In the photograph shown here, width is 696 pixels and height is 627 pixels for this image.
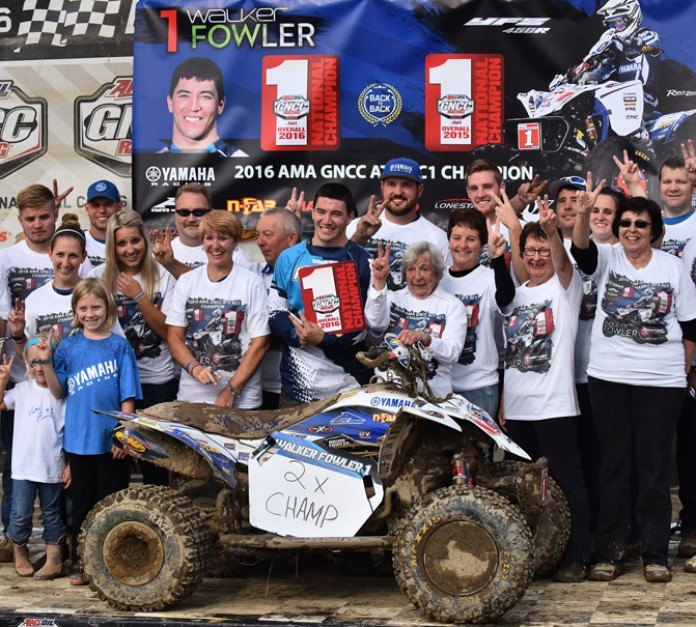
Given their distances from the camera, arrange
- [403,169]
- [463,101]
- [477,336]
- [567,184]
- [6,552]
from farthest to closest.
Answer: [463,101]
[567,184]
[403,169]
[6,552]
[477,336]

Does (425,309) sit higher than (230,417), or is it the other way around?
(425,309)

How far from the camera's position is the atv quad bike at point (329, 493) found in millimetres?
6184

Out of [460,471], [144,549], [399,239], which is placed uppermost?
[399,239]

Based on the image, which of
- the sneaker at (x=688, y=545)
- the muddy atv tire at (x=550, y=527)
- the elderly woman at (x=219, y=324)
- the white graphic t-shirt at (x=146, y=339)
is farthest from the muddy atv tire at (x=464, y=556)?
the white graphic t-shirt at (x=146, y=339)

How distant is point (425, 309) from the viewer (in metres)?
7.36

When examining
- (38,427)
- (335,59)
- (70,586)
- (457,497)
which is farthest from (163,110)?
(457,497)

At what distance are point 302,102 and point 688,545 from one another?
3.98m

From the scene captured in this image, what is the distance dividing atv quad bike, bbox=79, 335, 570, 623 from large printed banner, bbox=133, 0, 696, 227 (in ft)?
9.13

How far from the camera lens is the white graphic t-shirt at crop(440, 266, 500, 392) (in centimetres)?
748

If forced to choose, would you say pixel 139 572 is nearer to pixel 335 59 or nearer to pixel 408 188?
pixel 408 188

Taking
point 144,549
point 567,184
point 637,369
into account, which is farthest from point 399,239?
point 144,549

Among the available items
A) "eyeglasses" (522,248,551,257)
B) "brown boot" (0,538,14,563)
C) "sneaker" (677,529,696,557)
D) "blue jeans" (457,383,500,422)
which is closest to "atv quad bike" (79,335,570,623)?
"blue jeans" (457,383,500,422)

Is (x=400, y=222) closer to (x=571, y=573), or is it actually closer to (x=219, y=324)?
(x=219, y=324)

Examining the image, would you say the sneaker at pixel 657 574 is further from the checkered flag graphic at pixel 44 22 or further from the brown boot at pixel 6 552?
the checkered flag graphic at pixel 44 22
